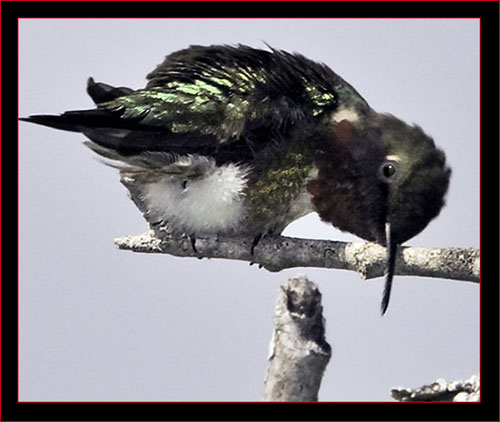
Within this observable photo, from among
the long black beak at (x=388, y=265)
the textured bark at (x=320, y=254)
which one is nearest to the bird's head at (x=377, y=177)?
the long black beak at (x=388, y=265)

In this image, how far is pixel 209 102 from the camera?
7316 mm

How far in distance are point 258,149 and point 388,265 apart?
1.72 meters

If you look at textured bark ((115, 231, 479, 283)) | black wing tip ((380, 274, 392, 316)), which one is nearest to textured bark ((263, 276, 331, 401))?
textured bark ((115, 231, 479, 283))

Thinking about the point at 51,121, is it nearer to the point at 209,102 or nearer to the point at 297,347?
the point at 209,102

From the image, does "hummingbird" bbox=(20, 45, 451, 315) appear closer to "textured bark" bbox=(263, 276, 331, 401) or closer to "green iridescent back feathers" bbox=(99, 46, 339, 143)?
"green iridescent back feathers" bbox=(99, 46, 339, 143)

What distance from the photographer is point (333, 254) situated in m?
6.31

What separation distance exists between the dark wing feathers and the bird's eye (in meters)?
0.60

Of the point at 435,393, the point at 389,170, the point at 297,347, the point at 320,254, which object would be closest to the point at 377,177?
the point at 389,170

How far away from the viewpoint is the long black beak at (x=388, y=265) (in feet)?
20.2

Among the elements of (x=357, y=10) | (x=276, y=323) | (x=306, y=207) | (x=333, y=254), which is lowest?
(x=276, y=323)

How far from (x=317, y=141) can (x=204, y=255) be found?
121 centimetres

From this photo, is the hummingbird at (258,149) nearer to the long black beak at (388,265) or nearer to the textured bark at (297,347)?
the long black beak at (388,265)

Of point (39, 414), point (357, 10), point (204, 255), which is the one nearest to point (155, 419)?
point (39, 414)

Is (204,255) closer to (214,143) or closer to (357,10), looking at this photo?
(214,143)
